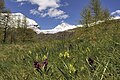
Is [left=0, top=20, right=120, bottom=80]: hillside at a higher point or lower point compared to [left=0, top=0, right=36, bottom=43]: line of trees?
higher

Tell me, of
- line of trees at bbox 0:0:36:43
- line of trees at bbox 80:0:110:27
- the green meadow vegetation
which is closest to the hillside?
the green meadow vegetation

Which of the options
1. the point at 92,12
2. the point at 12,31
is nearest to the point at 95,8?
the point at 92,12

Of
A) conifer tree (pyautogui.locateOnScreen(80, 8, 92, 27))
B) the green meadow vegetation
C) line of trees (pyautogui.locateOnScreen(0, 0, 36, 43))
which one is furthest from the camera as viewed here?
line of trees (pyautogui.locateOnScreen(0, 0, 36, 43))

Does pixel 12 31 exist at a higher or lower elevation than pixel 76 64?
lower

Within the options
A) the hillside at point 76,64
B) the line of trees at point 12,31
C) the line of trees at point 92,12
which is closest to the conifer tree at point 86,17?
the line of trees at point 92,12

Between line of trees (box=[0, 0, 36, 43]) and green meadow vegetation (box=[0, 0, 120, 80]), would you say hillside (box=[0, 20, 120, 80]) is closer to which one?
green meadow vegetation (box=[0, 0, 120, 80])

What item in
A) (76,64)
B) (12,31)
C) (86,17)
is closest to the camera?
(76,64)

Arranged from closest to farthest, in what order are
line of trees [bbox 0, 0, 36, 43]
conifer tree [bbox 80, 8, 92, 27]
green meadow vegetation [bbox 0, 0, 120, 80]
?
green meadow vegetation [bbox 0, 0, 120, 80], conifer tree [bbox 80, 8, 92, 27], line of trees [bbox 0, 0, 36, 43]

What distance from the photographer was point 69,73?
1996mm

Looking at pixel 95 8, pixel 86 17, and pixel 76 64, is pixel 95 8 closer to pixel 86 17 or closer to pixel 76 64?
pixel 86 17

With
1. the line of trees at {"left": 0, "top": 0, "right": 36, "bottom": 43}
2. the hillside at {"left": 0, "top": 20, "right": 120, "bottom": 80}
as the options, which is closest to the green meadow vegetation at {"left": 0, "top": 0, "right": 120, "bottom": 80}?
the hillside at {"left": 0, "top": 20, "right": 120, "bottom": 80}

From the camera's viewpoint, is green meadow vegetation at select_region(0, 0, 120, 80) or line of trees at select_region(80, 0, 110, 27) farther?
line of trees at select_region(80, 0, 110, 27)

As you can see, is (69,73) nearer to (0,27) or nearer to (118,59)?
(118,59)

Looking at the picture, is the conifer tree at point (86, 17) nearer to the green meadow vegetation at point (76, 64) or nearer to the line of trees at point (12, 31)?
the line of trees at point (12, 31)
